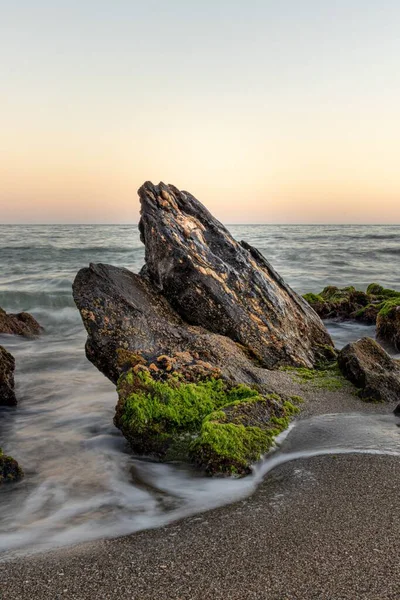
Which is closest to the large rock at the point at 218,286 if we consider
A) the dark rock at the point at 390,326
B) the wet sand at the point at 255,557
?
the dark rock at the point at 390,326

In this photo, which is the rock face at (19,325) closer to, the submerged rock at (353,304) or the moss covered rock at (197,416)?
the submerged rock at (353,304)

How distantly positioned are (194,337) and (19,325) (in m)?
6.86

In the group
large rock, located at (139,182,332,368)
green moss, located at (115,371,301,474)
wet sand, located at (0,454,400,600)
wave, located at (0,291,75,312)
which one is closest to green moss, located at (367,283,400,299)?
large rock, located at (139,182,332,368)

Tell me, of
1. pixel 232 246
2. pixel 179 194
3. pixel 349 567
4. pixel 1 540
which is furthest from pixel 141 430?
pixel 179 194

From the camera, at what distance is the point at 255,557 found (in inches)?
110

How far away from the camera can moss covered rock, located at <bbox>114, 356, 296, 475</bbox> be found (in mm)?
4203

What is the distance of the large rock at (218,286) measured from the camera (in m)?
6.57

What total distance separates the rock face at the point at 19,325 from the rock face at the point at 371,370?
24.8ft

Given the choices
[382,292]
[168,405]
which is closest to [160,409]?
[168,405]

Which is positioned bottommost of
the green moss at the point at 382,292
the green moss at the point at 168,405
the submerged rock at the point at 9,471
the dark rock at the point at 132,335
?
the submerged rock at the point at 9,471

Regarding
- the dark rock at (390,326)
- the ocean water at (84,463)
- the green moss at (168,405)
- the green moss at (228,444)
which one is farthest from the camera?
the dark rock at (390,326)

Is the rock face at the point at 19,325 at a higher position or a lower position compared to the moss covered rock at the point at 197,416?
lower

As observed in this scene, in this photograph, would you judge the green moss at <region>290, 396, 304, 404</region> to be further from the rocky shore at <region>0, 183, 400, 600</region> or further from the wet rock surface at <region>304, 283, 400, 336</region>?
the wet rock surface at <region>304, 283, 400, 336</region>

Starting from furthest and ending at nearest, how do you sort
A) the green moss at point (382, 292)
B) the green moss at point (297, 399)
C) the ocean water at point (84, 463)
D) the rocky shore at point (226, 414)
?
the green moss at point (382, 292) < the green moss at point (297, 399) < the ocean water at point (84, 463) < the rocky shore at point (226, 414)
